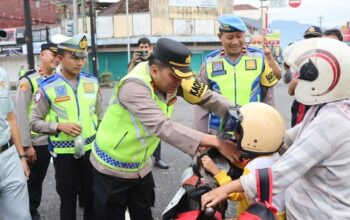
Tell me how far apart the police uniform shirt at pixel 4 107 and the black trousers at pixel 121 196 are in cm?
64

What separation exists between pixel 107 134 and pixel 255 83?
4.88 ft

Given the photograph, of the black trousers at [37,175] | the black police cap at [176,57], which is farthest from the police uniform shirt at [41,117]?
the black police cap at [176,57]

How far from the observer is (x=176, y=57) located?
230cm

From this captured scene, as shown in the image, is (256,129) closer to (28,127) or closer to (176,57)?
(176,57)

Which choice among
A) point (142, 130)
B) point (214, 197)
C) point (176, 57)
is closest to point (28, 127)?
point (142, 130)

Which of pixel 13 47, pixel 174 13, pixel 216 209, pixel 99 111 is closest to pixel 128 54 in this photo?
pixel 174 13

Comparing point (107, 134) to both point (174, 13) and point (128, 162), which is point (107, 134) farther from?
point (174, 13)

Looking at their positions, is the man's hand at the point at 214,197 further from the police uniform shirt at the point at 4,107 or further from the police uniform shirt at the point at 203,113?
the police uniform shirt at the point at 203,113

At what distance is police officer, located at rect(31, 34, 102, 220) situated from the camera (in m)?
3.59

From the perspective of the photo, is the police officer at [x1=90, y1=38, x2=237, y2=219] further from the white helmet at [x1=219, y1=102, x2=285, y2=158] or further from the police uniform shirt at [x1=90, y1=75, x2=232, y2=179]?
the white helmet at [x1=219, y1=102, x2=285, y2=158]

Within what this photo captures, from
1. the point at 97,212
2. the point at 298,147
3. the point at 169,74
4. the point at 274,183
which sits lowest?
the point at 97,212

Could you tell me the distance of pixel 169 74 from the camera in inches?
94.2

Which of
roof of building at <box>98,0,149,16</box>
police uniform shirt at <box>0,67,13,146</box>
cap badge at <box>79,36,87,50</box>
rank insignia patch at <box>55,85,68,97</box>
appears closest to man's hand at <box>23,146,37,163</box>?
rank insignia patch at <box>55,85,68,97</box>

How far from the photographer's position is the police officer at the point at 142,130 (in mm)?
2277
